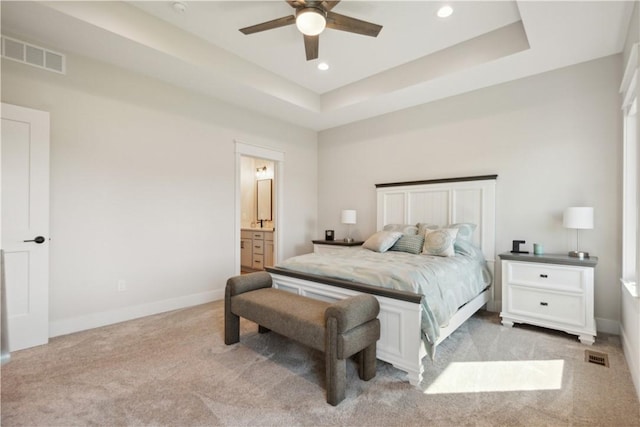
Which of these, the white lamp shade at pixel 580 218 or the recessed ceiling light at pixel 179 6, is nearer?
the recessed ceiling light at pixel 179 6

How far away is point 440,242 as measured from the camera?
10.9 ft

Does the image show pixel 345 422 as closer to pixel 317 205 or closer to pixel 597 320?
pixel 597 320

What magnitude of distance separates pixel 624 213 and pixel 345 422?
3147mm

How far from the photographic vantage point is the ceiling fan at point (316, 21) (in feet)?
7.67

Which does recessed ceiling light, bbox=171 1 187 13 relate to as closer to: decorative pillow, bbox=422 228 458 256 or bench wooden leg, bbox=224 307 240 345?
bench wooden leg, bbox=224 307 240 345

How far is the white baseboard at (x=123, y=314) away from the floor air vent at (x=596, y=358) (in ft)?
13.4

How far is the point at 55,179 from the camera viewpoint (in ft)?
9.53

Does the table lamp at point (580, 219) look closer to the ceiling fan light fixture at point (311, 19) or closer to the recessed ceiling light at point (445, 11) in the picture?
the recessed ceiling light at point (445, 11)

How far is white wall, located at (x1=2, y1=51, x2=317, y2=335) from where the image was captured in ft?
9.66

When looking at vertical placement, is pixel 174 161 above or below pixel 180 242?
above

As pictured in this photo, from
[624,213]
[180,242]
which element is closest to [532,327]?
[624,213]

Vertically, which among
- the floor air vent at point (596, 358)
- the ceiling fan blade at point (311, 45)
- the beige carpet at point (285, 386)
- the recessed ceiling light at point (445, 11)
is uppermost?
the recessed ceiling light at point (445, 11)

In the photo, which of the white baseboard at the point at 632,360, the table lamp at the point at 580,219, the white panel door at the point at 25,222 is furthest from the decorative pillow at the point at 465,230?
the white panel door at the point at 25,222

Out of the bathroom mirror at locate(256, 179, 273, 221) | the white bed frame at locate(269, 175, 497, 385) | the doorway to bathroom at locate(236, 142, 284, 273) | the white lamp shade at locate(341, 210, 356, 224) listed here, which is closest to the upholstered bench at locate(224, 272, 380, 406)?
the white bed frame at locate(269, 175, 497, 385)
